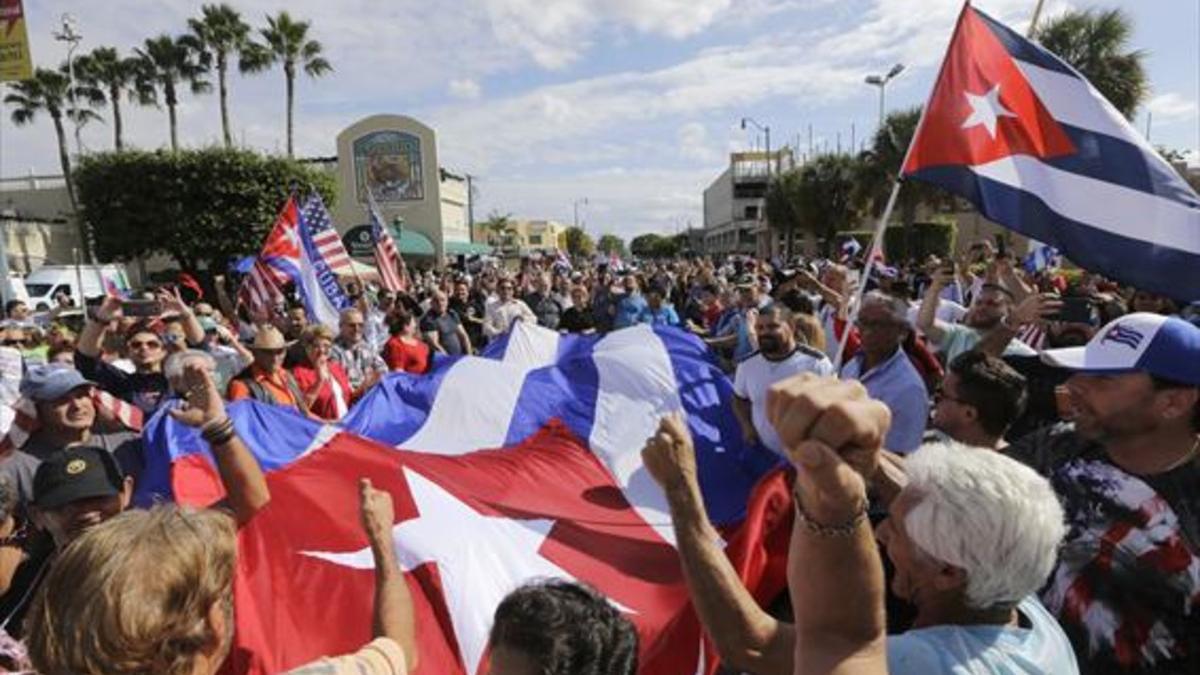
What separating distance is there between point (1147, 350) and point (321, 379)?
513cm

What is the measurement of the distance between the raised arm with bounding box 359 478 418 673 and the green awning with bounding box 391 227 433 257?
140 feet

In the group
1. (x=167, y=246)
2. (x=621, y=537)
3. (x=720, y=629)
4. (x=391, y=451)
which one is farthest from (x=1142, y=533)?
(x=167, y=246)

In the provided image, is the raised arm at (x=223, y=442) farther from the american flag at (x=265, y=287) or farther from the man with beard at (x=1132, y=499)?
the american flag at (x=265, y=287)

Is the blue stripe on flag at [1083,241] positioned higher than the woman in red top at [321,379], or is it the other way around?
the blue stripe on flag at [1083,241]

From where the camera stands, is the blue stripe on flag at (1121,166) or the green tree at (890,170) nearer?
the blue stripe on flag at (1121,166)

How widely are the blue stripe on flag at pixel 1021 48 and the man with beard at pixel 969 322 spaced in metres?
1.51

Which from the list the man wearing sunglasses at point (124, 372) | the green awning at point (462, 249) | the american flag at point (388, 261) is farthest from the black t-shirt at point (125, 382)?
the green awning at point (462, 249)

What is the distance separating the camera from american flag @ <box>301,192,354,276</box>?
9.69m

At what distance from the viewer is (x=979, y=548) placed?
147 cm

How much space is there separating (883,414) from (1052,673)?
77cm

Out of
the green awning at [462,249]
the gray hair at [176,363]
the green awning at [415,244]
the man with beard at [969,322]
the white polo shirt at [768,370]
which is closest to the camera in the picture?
the gray hair at [176,363]

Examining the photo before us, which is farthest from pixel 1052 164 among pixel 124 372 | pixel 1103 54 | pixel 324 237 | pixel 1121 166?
pixel 1103 54

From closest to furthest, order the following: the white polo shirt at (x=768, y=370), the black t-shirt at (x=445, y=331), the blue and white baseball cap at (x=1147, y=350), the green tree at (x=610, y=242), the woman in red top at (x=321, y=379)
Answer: the blue and white baseball cap at (x=1147, y=350) → the white polo shirt at (x=768, y=370) → the woman in red top at (x=321, y=379) → the black t-shirt at (x=445, y=331) → the green tree at (x=610, y=242)

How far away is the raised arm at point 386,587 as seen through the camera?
82.3 inches
